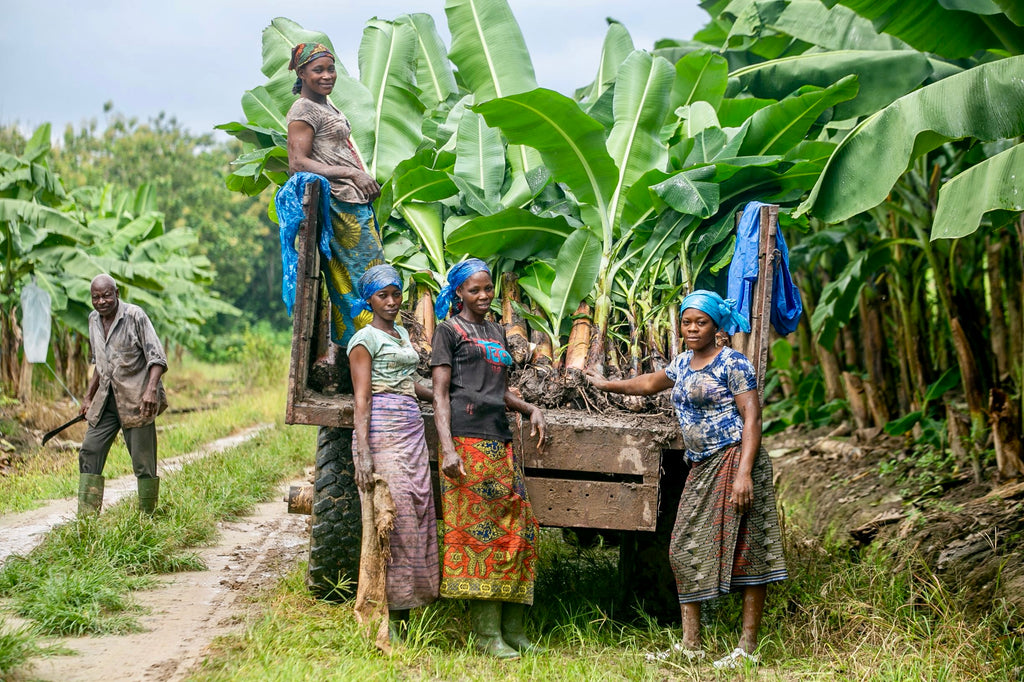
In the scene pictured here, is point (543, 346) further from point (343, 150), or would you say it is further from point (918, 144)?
point (918, 144)

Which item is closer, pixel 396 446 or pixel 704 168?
pixel 396 446

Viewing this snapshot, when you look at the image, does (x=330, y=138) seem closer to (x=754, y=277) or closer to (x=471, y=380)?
(x=471, y=380)

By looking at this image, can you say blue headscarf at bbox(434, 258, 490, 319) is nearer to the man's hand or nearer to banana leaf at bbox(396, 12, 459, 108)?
the man's hand

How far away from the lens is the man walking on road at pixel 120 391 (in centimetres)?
583

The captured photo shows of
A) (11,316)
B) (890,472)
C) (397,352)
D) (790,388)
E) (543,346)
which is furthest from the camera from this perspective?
(11,316)

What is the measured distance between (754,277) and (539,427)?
1.27m

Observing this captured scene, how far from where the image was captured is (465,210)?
6.08 metres

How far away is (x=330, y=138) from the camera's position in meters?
4.74

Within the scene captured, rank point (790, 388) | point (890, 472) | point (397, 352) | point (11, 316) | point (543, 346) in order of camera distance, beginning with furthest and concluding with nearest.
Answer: point (11, 316)
point (790, 388)
point (890, 472)
point (543, 346)
point (397, 352)

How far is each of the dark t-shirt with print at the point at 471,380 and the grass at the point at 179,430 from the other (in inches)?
170

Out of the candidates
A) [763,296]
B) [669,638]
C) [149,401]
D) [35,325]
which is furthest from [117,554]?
[35,325]

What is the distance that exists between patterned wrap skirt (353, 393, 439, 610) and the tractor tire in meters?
0.59

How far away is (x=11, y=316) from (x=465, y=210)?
8300mm

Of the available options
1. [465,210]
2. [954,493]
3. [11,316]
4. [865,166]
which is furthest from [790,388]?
[11,316]
